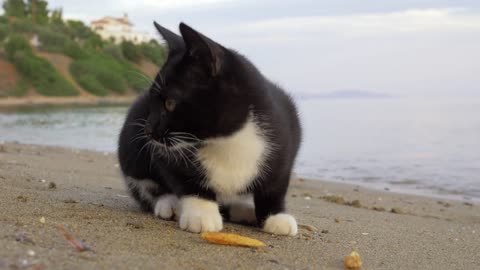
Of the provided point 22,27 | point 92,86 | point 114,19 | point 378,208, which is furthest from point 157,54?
point 114,19

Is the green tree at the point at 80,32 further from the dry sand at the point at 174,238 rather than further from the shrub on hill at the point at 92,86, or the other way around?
the dry sand at the point at 174,238

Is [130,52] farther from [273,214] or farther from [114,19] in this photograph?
[114,19]

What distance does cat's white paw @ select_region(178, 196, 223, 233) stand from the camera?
2.55 meters

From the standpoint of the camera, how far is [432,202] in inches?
224

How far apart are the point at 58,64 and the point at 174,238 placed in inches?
1599

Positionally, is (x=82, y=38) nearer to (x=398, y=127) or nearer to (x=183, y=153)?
(x=398, y=127)

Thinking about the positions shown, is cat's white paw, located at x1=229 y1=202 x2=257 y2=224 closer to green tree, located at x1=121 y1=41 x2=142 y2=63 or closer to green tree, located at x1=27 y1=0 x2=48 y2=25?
green tree, located at x1=121 y1=41 x2=142 y2=63

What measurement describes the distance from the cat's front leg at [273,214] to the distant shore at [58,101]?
92.5 ft

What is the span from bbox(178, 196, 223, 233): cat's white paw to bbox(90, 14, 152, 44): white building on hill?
79411mm

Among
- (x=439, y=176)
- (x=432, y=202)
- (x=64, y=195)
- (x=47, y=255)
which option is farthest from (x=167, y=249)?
(x=439, y=176)

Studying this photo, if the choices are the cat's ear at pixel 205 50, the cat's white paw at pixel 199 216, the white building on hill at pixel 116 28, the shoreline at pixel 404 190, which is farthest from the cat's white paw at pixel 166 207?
the white building on hill at pixel 116 28

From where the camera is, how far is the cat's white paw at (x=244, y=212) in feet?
9.89

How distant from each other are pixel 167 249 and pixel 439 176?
613 cm

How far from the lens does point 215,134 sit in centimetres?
244
